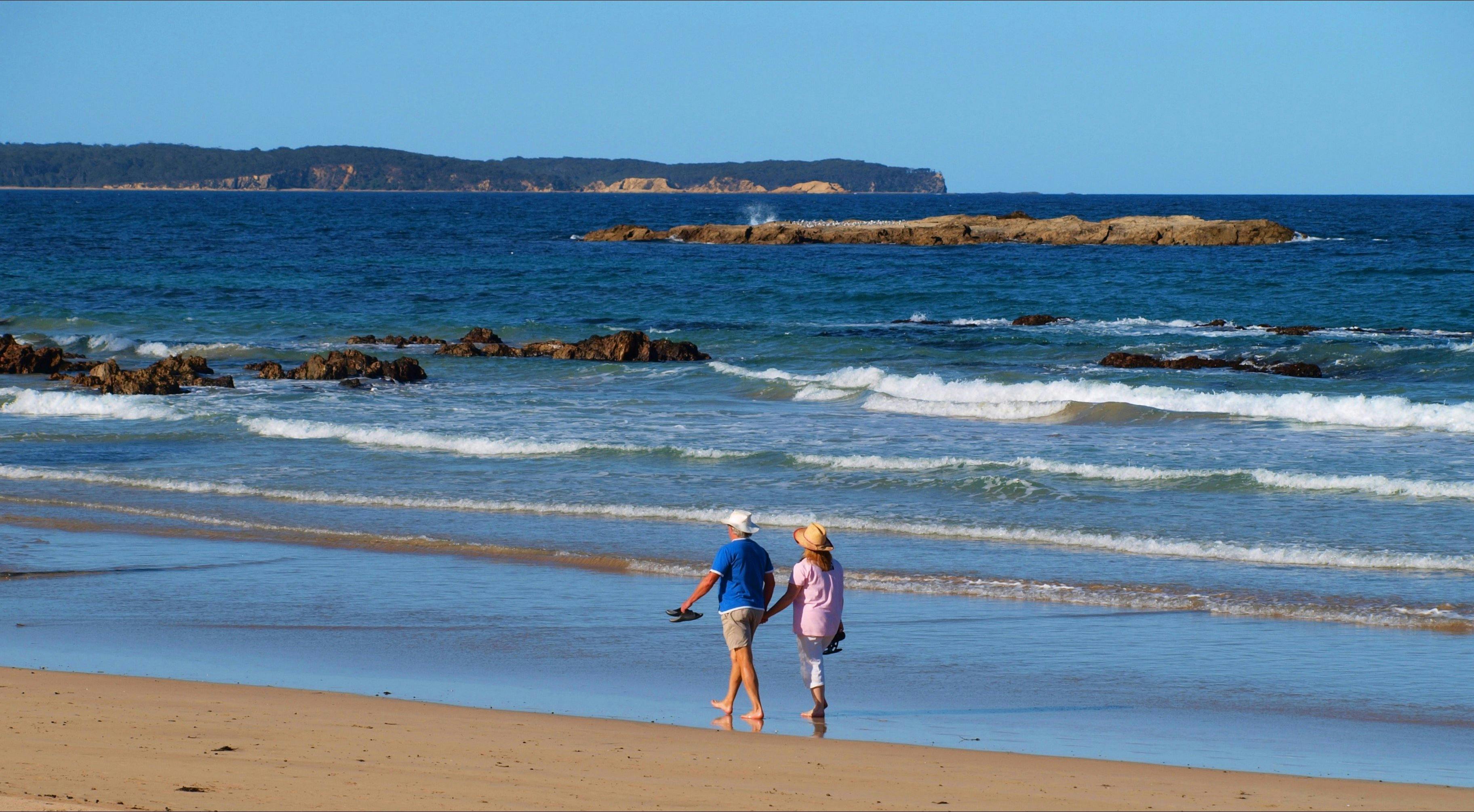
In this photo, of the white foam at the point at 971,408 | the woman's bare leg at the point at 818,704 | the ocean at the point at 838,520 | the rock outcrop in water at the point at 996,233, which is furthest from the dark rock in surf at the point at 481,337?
the rock outcrop in water at the point at 996,233

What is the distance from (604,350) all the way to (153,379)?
8585 mm

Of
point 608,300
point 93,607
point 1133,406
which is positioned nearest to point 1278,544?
point 1133,406

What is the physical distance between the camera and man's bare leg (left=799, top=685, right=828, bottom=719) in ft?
26.1

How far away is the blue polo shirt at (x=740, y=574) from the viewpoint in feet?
26.6

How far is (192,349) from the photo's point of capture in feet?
99.3

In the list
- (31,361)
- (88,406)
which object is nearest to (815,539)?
(88,406)

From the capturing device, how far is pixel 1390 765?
23.5ft

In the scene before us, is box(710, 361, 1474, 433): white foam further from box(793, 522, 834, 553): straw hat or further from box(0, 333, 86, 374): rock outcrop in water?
box(793, 522, 834, 553): straw hat

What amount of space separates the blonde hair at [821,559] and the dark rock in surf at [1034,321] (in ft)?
88.6

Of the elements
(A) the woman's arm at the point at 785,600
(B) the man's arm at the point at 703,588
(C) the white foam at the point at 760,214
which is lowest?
(A) the woman's arm at the point at 785,600

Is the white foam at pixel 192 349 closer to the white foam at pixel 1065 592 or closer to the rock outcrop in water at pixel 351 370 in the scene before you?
the rock outcrop in water at pixel 351 370

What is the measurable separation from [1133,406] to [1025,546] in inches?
331

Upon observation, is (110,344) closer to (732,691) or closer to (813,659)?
(732,691)

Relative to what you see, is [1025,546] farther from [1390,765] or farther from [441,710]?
[441,710]
